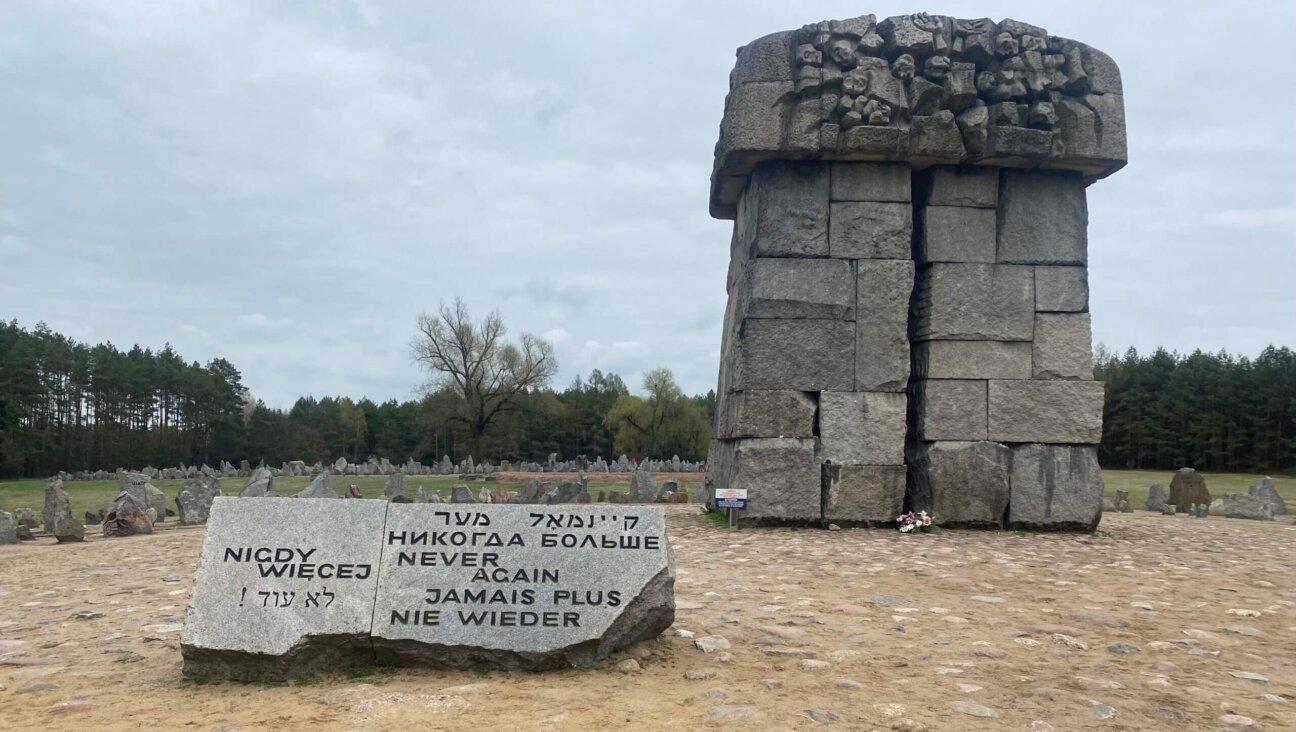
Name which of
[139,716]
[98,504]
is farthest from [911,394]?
[98,504]

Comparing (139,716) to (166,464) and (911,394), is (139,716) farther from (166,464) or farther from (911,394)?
(166,464)

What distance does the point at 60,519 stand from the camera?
9688 mm

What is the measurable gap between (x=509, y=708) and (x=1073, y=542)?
21.9ft

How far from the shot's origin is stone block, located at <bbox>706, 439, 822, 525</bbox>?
898cm

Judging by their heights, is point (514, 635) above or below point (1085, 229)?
below

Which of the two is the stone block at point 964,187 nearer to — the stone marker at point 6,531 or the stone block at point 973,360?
the stone block at point 973,360

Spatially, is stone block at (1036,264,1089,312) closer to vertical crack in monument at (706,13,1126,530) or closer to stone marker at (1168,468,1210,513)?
vertical crack in monument at (706,13,1126,530)

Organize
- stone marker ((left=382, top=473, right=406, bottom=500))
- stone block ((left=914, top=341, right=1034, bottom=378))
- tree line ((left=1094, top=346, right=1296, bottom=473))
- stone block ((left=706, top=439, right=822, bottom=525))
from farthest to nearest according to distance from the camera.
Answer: tree line ((left=1094, top=346, right=1296, bottom=473)), stone marker ((left=382, top=473, right=406, bottom=500)), stone block ((left=914, top=341, right=1034, bottom=378)), stone block ((left=706, top=439, right=822, bottom=525))

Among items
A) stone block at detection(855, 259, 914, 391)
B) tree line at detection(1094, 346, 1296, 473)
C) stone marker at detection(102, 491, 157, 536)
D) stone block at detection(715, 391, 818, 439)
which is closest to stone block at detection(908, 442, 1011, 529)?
stone block at detection(855, 259, 914, 391)

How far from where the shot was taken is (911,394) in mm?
9664

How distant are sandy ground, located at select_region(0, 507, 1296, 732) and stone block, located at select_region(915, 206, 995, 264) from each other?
12.0ft

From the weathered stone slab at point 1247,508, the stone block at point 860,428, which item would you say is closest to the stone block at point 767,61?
the stone block at point 860,428

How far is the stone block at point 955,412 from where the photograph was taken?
9.19 meters

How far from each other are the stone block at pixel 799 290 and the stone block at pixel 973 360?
3.14ft
